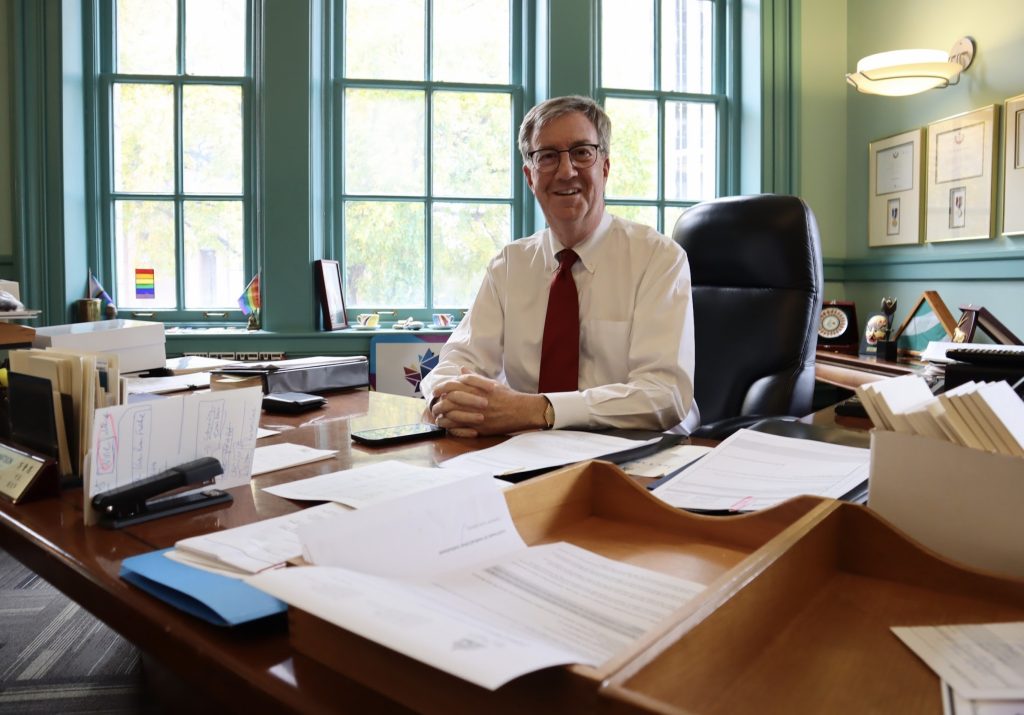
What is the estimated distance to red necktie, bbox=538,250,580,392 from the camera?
189cm

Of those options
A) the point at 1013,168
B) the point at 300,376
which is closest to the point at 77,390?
the point at 300,376

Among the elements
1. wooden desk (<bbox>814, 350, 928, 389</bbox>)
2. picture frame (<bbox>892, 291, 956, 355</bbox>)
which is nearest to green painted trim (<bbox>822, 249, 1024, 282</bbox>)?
picture frame (<bbox>892, 291, 956, 355</bbox>)

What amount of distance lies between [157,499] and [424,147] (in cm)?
292

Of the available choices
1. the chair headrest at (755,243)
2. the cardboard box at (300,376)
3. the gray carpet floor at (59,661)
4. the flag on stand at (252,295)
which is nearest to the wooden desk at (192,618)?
the cardboard box at (300,376)

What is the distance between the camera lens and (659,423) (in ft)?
5.45

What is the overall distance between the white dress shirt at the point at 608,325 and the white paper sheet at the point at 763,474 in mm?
447

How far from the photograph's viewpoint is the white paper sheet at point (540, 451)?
111 cm

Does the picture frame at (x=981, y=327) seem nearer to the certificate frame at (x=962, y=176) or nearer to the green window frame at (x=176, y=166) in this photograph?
the certificate frame at (x=962, y=176)

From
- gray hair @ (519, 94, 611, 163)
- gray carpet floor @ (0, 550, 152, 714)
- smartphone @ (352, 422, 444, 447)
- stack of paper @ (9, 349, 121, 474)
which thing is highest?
gray hair @ (519, 94, 611, 163)

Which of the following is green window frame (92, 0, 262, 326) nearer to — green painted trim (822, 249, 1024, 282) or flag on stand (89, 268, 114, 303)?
flag on stand (89, 268, 114, 303)

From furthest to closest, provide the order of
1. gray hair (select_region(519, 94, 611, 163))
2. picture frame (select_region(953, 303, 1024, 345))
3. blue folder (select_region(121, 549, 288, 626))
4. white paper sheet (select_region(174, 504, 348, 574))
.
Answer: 1. picture frame (select_region(953, 303, 1024, 345))
2. gray hair (select_region(519, 94, 611, 163))
3. white paper sheet (select_region(174, 504, 348, 574))
4. blue folder (select_region(121, 549, 288, 626))

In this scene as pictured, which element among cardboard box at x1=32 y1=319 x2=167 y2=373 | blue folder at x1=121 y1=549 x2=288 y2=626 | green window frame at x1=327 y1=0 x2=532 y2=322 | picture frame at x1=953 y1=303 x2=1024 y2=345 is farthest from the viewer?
green window frame at x1=327 y1=0 x2=532 y2=322

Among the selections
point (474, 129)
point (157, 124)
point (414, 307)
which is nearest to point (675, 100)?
point (474, 129)
